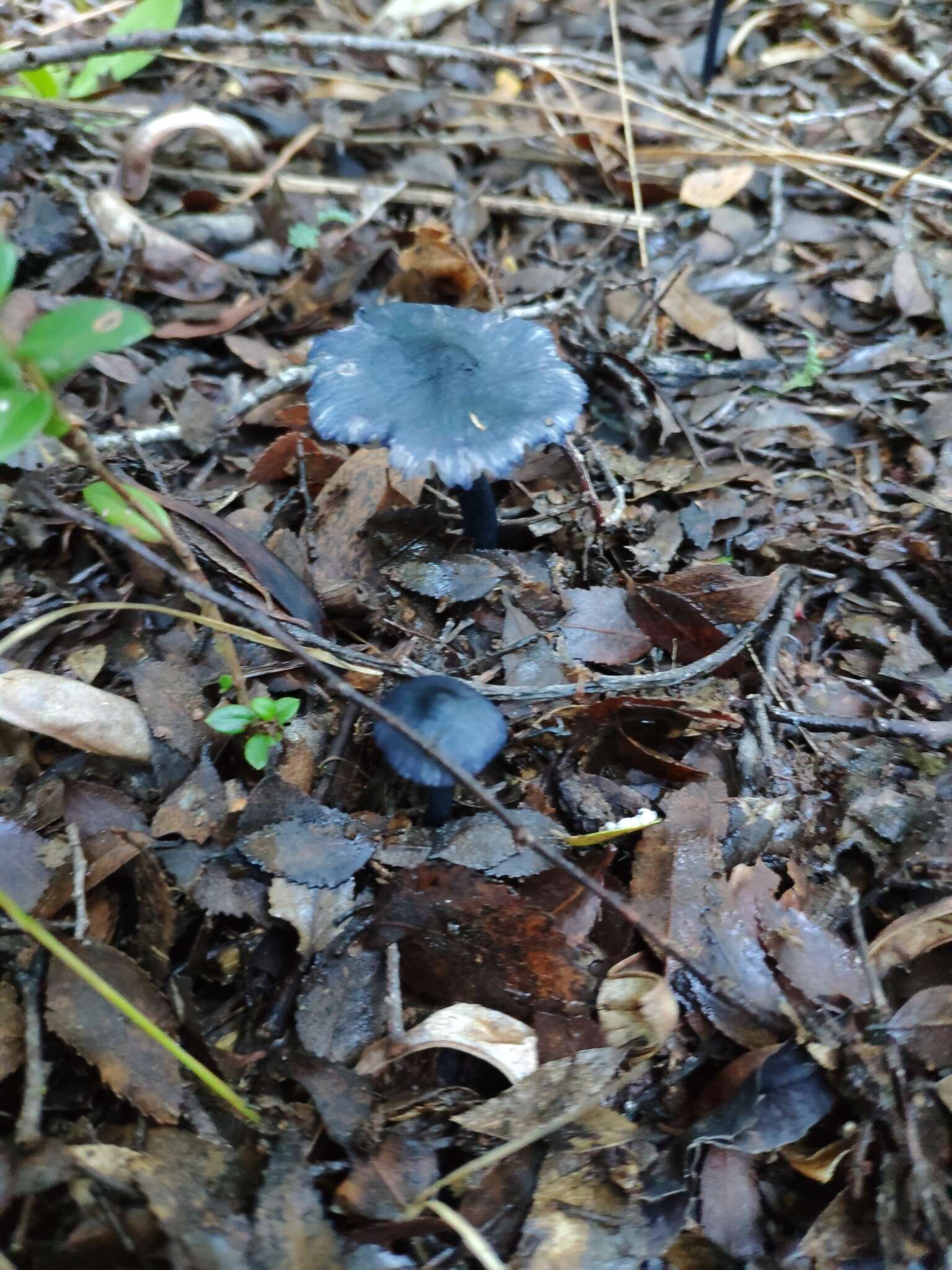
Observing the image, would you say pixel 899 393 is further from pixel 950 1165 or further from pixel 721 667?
pixel 950 1165

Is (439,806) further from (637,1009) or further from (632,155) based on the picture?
(632,155)

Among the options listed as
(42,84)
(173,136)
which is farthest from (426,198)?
(42,84)

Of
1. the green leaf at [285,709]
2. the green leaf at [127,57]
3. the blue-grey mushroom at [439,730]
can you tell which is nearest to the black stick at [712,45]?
the green leaf at [127,57]

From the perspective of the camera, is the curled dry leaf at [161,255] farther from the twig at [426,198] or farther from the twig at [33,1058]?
the twig at [33,1058]

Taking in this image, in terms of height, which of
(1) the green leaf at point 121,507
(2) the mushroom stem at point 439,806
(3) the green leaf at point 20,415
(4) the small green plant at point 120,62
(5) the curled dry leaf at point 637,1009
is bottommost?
(5) the curled dry leaf at point 637,1009

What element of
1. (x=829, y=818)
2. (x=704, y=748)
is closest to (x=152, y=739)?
(x=704, y=748)

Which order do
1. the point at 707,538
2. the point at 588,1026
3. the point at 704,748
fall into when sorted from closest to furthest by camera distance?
the point at 588,1026, the point at 704,748, the point at 707,538
